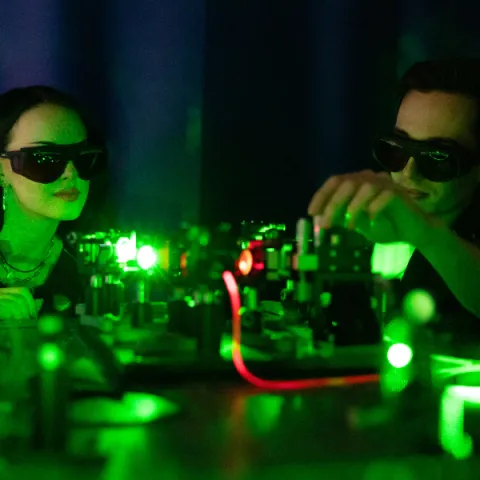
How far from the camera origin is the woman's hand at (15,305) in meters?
1.08

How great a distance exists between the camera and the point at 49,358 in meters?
0.60

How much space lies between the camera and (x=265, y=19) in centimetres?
182

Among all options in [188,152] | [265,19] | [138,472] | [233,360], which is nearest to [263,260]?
[233,360]

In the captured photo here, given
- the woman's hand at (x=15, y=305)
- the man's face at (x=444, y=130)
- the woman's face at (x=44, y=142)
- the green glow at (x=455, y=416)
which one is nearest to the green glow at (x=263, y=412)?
the green glow at (x=455, y=416)

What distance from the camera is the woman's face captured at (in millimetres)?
1344

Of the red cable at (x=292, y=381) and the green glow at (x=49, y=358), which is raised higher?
the green glow at (x=49, y=358)

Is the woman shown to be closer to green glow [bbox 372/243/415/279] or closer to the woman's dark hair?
the woman's dark hair

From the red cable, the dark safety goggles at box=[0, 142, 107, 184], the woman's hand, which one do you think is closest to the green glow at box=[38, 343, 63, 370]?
the red cable

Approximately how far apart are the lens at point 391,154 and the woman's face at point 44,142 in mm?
573

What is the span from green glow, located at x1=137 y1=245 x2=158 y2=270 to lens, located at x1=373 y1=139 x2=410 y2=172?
1.46ft

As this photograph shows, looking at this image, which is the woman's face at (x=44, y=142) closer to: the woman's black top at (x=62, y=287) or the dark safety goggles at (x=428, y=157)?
the woman's black top at (x=62, y=287)

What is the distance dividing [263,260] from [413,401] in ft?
1.45

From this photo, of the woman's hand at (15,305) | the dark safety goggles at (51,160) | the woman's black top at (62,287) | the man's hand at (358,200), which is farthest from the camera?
the woman's black top at (62,287)

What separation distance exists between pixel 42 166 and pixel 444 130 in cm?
72
